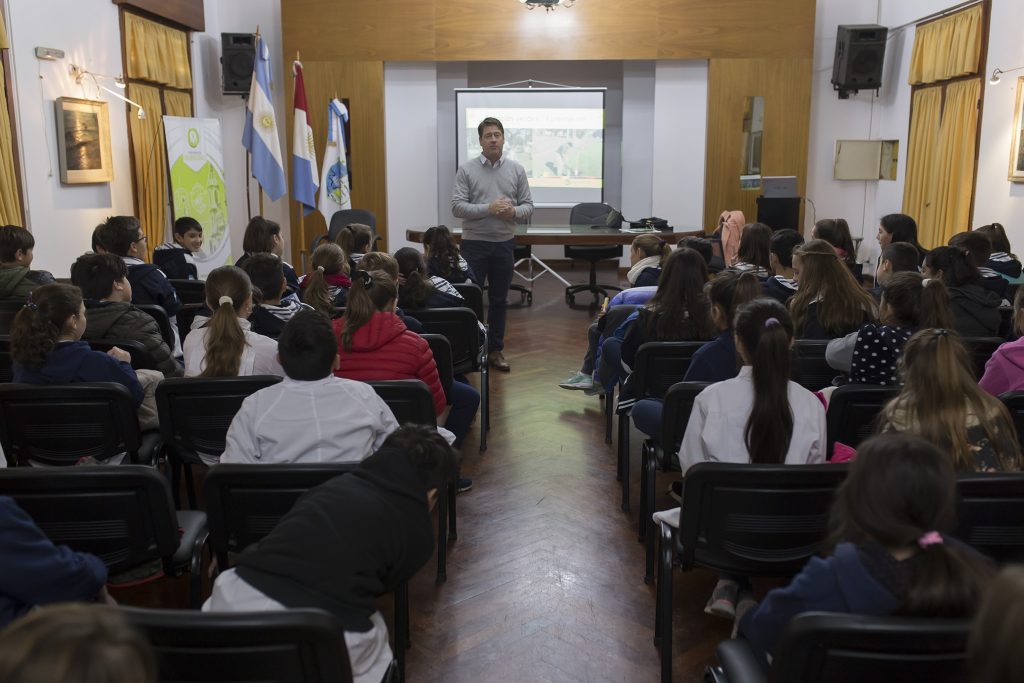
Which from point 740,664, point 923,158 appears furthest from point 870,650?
point 923,158

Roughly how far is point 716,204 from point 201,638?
9.40 meters

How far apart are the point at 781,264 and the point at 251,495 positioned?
3.31m

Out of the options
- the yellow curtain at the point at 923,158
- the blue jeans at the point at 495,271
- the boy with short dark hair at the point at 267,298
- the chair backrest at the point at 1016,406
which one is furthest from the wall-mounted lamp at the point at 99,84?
the yellow curtain at the point at 923,158

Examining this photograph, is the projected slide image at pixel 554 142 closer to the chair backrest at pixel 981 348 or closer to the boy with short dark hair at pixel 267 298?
the boy with short dark hair at pixel 267 298

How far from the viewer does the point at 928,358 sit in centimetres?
220

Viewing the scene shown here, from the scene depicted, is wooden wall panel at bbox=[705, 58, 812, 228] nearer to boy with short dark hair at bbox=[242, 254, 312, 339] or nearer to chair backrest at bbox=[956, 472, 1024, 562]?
boy with short dark hair at bbox=[242, 254, 312, 339]

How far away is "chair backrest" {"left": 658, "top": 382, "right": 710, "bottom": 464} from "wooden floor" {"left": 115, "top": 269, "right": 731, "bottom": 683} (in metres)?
0.50

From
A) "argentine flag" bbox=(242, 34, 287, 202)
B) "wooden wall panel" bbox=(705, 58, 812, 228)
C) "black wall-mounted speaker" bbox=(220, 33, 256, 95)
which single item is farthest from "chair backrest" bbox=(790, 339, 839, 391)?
"black wall-mounted speaker" bbox=(220, 33, 256, 95)

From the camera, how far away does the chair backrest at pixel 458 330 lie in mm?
4117

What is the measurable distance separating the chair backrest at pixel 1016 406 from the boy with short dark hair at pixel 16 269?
406cm

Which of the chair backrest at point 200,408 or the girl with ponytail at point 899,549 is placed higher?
the girl with ponytail at point 899,549

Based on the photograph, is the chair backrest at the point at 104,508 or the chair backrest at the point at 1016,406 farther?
the chair backrest at the point at 1016,406

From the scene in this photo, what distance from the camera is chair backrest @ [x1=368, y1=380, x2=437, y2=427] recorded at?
272cm

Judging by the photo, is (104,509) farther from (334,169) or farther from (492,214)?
(334,169)
